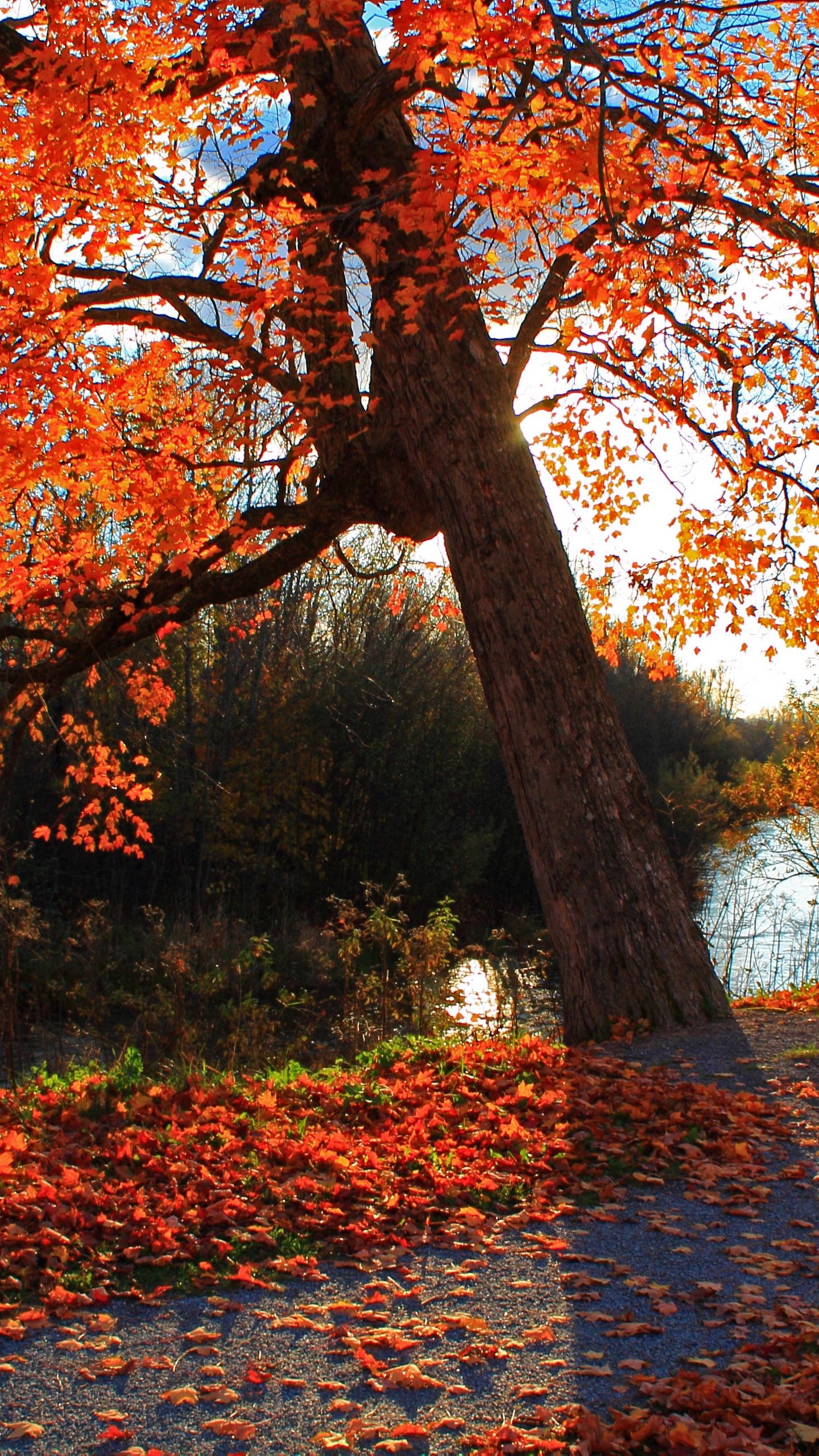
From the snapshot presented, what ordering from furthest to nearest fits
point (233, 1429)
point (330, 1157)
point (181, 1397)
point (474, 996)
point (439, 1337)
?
point (474, 996), point (330, 1157), point (439, 1337), point (181, 1397), point (233, 1429)

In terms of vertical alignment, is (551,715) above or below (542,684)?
below

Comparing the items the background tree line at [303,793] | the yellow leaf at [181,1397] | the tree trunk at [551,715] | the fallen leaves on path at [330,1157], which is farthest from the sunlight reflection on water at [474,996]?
the yellow leaf at [181,1397]

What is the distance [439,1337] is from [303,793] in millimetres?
14311

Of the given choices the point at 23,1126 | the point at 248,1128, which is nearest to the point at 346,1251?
the point at 248,1128

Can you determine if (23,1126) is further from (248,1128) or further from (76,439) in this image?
(76,439)

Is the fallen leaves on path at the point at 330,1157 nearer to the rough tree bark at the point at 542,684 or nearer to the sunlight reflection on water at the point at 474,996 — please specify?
the rough tree bark at the point at 542,684

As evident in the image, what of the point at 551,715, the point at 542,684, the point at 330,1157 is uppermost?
the point at 542,684

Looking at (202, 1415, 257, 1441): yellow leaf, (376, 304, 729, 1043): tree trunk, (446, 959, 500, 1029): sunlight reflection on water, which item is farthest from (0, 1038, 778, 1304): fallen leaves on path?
(446, 959, 500, 1029): sunlight reflection on water

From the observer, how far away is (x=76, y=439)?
7.18 meters

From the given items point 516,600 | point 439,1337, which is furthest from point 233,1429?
point 516,600

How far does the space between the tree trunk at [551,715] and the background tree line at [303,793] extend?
7402 mm

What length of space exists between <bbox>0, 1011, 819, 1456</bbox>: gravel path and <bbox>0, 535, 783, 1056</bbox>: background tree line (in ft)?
32.5

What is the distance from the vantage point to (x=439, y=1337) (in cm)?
356

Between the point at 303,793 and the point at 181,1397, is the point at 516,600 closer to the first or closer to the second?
the point at 181,1397
